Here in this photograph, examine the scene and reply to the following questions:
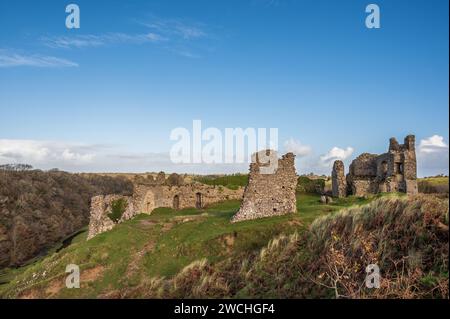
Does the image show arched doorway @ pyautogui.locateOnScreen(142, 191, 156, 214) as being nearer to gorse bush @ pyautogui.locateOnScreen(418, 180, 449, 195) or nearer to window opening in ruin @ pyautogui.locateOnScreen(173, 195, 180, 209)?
window opening in ruin @ pyautogui.locateOnScreen(173, 195, 180, 209)

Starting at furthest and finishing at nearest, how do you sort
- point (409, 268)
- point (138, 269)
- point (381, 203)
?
point (138, 269), point (381, 203), point (409, 268)

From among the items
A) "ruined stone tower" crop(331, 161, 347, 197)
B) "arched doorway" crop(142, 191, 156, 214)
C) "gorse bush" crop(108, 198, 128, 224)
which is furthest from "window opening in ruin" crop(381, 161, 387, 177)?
"gorse bush" crop(108, 198, 128, 224)

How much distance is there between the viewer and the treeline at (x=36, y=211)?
50.6 meters

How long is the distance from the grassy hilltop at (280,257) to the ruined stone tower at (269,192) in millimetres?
977

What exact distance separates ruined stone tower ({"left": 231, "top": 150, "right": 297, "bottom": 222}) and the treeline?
36.8 metres

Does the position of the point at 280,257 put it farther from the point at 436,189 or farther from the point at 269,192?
the point at 436,189

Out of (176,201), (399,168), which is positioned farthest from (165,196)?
(399,168)

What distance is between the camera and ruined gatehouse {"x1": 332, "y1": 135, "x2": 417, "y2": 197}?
103ft

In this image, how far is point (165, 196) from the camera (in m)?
35.9

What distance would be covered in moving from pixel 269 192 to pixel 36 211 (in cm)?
5010
